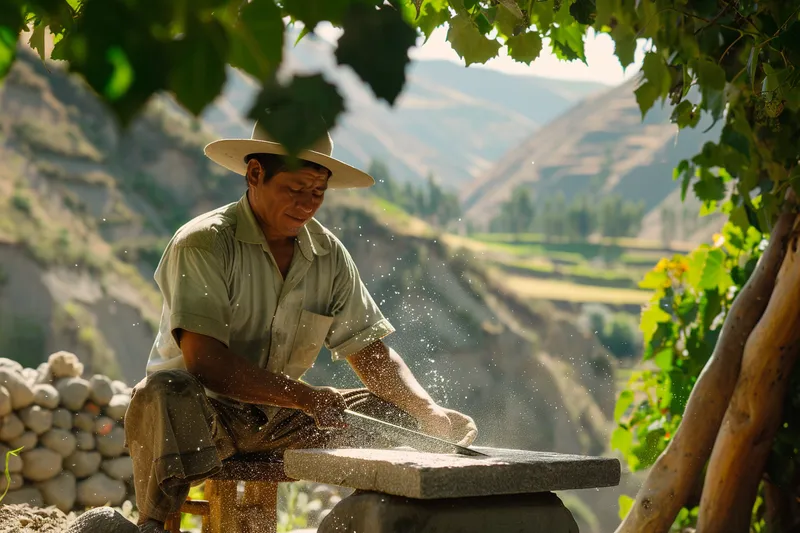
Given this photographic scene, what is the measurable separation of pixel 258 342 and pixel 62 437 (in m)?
1.86

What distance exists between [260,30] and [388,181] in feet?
120

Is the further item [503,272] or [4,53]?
[503,272]

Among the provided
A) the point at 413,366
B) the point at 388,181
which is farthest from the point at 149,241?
the point at 413,366

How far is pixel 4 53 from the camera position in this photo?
2.83 ft

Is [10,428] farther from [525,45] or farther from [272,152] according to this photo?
[525,45]

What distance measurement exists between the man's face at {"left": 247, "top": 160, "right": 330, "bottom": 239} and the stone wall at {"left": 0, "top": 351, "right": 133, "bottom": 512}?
1.88 m

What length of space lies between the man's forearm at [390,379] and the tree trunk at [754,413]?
125cm

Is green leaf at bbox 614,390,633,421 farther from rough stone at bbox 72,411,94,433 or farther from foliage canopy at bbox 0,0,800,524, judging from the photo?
rough stone at bbox 72,411,94,433

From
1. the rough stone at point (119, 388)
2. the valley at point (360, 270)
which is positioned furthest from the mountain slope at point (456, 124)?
the rough stone at point (119, 388)

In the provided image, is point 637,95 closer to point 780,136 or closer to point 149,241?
point 780,136

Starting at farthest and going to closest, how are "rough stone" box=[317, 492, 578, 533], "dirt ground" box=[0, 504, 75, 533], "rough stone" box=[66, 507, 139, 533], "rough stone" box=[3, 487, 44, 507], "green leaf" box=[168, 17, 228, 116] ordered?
"rough stone" box=[3, 487, 44, 507]
"dirt ground" box=[0, 504, 75, 533]
"rough stone" box=[66, 507, 139, 533]
"rough stone" box=[317, 492, 578, 533]
"green leaf" box=[168, 17, 228, 116]

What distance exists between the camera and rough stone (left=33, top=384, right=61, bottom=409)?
4.53 meters

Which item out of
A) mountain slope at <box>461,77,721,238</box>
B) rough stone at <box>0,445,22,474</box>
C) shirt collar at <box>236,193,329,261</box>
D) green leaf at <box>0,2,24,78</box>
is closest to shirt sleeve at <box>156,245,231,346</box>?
shirt collar at <box>236,193,329,261</box>

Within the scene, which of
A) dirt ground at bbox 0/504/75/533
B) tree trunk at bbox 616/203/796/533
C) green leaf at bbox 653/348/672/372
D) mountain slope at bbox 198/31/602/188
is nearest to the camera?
dirt ground at bbox 0/504/75/533
